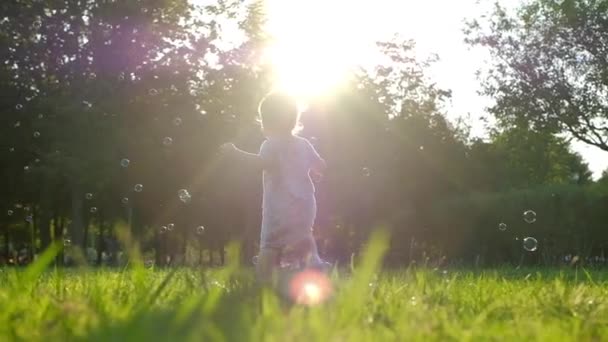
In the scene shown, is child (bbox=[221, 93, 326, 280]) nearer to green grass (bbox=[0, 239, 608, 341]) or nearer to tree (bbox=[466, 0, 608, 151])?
green grass (bbox=[0, 239, 608, 341])

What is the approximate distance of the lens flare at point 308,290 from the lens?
13.4 ft

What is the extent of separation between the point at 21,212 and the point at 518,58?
25.1 meters

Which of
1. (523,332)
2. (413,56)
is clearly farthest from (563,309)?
(413,56)

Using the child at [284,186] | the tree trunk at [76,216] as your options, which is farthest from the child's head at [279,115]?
the tree trunk at [76,216]

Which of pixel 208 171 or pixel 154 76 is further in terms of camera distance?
pixel 208 171

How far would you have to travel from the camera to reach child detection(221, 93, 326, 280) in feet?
24.5

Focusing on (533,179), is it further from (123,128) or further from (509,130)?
(123,128)

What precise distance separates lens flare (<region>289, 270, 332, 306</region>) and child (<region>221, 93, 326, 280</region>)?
218 centimetres

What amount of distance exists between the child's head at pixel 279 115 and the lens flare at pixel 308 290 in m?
2.56

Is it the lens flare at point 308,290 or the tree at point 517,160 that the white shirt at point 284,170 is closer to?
the lens flare at point 308,290

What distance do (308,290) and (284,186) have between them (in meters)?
3.07

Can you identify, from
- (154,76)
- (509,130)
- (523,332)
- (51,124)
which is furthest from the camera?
(509,130)

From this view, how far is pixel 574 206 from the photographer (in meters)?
25.7

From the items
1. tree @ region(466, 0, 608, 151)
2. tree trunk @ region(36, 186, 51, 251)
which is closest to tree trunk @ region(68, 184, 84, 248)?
tree trunk @ region(36, 186, 51, 251)
